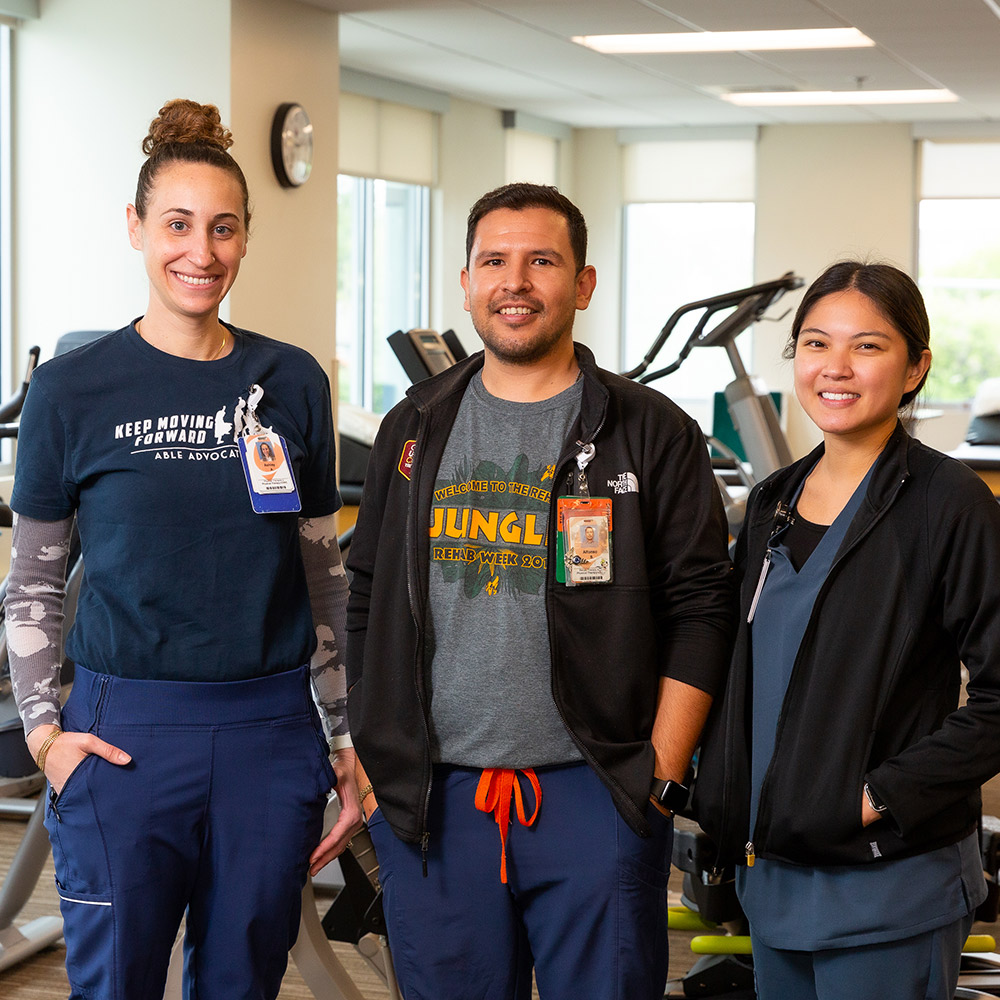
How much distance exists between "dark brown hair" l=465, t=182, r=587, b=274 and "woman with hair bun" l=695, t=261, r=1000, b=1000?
302 millimetres

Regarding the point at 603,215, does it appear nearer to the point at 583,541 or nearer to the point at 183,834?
the point at 583,541

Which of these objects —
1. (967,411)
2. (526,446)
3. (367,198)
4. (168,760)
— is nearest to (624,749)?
(526,446)

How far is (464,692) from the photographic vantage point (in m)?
1.50

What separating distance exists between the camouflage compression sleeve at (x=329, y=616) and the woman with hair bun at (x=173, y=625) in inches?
3.8

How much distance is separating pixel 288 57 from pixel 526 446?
4.36 meters

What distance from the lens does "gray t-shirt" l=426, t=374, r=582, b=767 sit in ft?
4.90

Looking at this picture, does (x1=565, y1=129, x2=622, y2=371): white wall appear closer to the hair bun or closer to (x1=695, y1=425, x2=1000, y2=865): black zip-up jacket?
the hair bun

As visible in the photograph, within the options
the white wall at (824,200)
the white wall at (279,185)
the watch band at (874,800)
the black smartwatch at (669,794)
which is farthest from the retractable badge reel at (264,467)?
the white wall at (824,200)

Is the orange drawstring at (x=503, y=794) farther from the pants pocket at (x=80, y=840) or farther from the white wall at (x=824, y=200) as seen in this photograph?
the white wall at (x=824, y=200)

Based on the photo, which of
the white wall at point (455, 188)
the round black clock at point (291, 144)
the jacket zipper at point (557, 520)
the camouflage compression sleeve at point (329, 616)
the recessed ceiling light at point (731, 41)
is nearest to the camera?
the jacket zipper at point (557, 520)

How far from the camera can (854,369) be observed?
1486 millimetres

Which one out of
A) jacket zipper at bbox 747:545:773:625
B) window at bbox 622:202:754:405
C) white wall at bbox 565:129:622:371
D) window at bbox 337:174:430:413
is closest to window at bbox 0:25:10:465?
window at bbox 337:174:430:413

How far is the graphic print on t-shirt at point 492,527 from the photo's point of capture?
4.95 ft

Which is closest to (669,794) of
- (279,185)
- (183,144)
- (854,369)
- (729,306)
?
(854,369)
